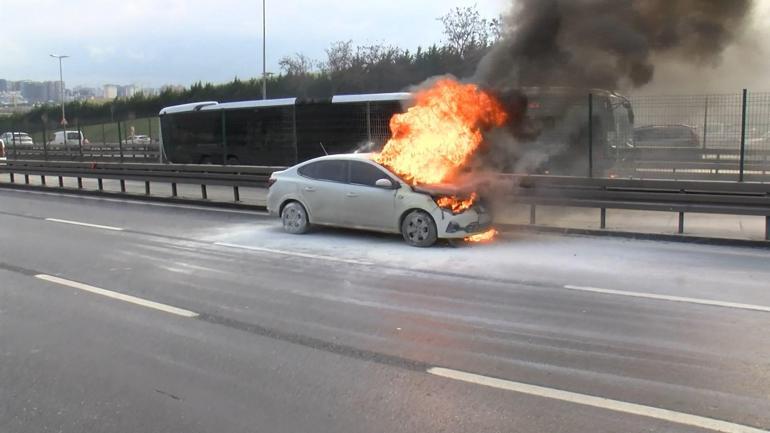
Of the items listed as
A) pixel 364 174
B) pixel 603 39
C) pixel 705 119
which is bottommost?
pixel 364 174

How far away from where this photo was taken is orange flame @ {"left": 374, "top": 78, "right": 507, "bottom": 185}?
9.80 m

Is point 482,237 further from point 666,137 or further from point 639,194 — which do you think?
point 666,137

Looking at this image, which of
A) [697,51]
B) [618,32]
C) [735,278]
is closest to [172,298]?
[735,278]

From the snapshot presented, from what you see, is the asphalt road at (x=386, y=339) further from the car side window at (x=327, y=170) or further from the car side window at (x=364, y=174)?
the car side window at (x=327, y=170)

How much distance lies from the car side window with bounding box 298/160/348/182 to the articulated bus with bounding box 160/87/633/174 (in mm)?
1847

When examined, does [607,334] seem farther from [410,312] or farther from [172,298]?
[172,298]

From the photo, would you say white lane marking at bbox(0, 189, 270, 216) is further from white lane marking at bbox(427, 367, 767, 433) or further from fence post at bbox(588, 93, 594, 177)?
white lane marking at bbox(427, 367, 767, 433)

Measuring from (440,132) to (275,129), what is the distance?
1175 centimetres

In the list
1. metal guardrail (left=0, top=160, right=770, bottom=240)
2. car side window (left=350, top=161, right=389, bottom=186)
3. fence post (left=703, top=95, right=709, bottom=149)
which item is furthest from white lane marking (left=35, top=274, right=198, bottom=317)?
fence post (left=703, top=95, right=709, bottom=149)

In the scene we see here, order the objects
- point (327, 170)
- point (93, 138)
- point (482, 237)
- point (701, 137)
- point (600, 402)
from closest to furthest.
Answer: point (600, 402), point (482, 237), point (327, 170), point (701, 137), point (93, 138)

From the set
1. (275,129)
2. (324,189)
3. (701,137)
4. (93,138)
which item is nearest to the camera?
(324,189)

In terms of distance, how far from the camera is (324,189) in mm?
10258

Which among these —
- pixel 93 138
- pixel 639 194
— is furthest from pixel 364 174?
pixel 93 138

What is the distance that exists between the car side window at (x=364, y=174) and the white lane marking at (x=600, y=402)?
5.47 m
